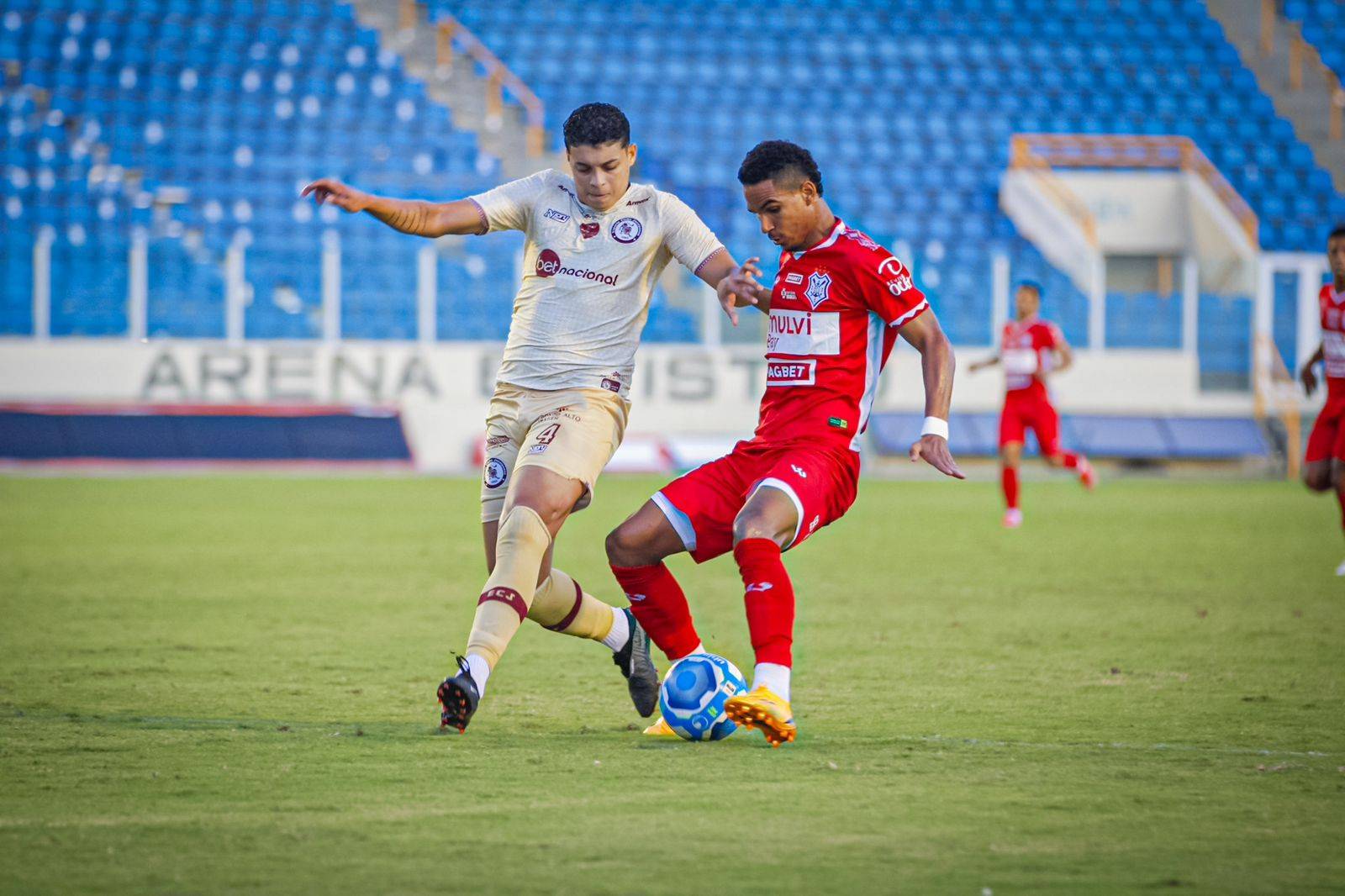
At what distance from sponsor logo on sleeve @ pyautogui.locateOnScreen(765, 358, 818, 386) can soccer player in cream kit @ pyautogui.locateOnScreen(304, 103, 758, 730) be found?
14.0 inches

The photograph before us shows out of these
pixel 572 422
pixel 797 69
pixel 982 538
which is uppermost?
pixel 797 69

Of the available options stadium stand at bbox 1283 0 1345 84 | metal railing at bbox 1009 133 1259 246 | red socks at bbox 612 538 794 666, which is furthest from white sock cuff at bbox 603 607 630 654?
stadium stand at bbox 1283 0 1345 84

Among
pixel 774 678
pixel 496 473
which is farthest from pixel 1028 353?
pixel 774 678

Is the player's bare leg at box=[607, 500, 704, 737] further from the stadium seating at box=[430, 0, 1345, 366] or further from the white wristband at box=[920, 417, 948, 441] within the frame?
the stadium seating at box=[430, 0, 1345, 366]

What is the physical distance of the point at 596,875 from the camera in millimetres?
3545

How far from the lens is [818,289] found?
5.54 metres

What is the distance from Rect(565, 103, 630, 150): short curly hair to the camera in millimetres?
5555

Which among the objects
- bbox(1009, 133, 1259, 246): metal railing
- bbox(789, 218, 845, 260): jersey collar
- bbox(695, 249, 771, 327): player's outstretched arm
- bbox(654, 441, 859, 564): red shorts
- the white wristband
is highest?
bbox(1009, 133, 1259, 246): metal railing

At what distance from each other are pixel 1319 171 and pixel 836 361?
82.8 feet

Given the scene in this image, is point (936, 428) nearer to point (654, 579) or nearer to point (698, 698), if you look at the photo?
point (654, 579)

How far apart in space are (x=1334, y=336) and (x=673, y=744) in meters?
7.35

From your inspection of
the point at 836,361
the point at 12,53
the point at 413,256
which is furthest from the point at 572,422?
the point at 12,53

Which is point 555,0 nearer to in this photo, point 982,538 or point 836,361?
point 982,538

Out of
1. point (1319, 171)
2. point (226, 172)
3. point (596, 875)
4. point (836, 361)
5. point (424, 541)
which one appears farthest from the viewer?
point (1319, 171)
